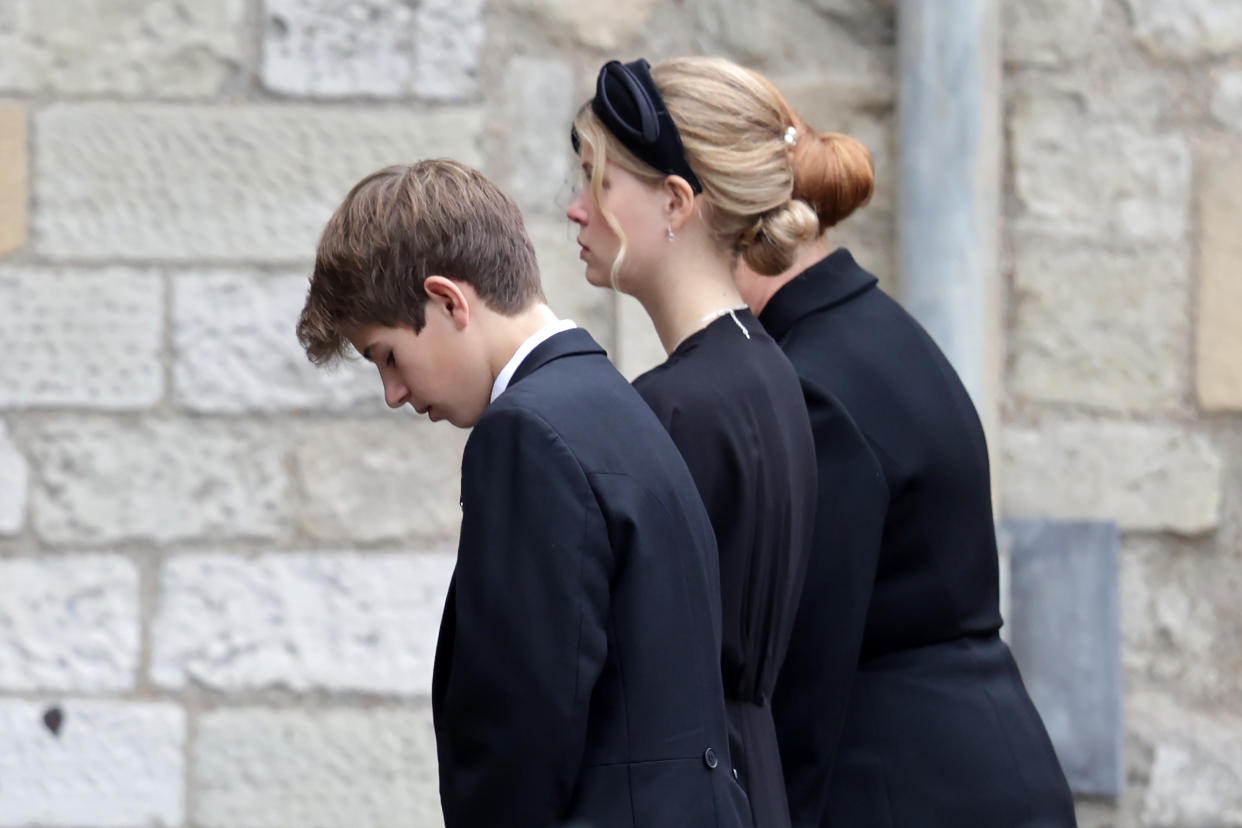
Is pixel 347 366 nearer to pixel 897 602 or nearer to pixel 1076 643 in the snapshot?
pixel 897 602

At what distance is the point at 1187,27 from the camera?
9.78ft

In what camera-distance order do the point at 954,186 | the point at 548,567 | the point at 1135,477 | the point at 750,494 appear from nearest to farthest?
the point at 548,567 < the point at 750,494 < the point at 954,186 < the point at 1135,477

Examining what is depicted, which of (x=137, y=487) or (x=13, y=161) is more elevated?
(x=13, y=161)

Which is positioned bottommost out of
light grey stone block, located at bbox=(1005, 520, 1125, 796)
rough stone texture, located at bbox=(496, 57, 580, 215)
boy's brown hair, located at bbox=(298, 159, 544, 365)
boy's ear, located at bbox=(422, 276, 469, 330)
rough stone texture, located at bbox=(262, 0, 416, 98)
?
light grey stone block, located at bbox=(1005, 520, 1125, 796)

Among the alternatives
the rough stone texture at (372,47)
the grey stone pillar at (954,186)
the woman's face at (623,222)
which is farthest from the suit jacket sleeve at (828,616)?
the rough stone texture at (372,47)

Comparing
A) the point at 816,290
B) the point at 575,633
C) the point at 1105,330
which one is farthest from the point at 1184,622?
the point at 575,633

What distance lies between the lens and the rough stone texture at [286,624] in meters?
2.92

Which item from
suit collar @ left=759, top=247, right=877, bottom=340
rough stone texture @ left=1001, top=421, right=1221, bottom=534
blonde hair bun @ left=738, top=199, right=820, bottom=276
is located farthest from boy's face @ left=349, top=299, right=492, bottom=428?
rough stone texture @ left=1001, top=421, right=1221, bottom=534

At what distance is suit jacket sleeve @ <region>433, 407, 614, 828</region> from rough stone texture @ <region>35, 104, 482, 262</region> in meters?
1.80

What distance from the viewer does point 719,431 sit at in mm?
1521

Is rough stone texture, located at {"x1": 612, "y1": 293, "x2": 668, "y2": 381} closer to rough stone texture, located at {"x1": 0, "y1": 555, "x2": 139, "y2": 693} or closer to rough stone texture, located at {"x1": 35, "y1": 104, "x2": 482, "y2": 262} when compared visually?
rough stone texture, located at {"x1": 35, "y1": 104, "x2": 482, "y2": 262}

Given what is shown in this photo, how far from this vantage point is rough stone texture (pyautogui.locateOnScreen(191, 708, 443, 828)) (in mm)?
2920

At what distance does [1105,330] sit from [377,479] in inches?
59.5

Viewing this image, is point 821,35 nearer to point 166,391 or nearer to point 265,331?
point 265,331
